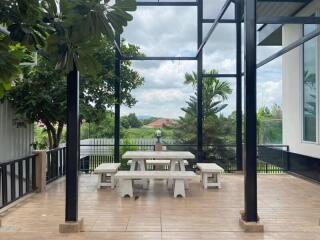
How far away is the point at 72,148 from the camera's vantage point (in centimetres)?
442

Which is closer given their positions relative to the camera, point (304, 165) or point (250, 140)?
point (250, 140)

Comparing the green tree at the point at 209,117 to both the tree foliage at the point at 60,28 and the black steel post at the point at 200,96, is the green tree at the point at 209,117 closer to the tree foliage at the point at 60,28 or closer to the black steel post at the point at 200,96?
the black steel post at the point at 200,96

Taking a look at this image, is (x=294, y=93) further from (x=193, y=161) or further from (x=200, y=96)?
(x=193, y=161)

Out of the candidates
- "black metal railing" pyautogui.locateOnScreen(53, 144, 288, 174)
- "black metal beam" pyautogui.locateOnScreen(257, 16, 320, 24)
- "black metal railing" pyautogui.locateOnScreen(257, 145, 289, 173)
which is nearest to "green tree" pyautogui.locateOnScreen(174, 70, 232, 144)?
"black metal railing" pyautogui.locateOnScreen(53, 144, 288, 174)

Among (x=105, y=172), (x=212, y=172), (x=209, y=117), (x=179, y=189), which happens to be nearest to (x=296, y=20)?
(x=212, y=172)

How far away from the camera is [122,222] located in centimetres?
480

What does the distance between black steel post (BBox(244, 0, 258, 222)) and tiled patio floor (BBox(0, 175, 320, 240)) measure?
1.12 feet

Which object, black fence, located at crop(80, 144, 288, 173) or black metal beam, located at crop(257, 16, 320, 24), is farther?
black fence, located at crop(80, 144, 288, 173)

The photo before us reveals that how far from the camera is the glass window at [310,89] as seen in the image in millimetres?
8586

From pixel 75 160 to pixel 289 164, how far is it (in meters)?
6.91

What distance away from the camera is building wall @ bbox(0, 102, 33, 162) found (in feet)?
21.8

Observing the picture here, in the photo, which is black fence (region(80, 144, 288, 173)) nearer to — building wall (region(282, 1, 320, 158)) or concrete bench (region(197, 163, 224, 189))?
building wall (region(282, 1, 320, 158))

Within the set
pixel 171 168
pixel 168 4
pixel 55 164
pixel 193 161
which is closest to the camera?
pixel 171 168

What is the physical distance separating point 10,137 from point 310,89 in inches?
261
